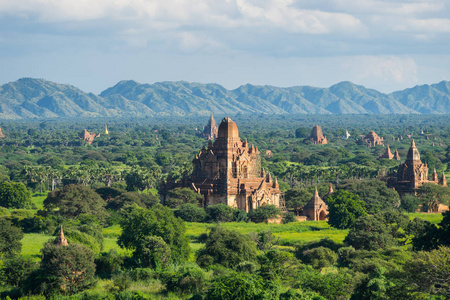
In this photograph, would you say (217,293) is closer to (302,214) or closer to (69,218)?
(69,218)

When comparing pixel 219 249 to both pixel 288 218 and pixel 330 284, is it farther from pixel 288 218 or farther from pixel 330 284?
pixel 288 218

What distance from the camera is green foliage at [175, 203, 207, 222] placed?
269 ft

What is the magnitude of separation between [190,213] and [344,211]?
1603 cm

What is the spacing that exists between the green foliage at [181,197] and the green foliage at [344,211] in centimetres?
1521

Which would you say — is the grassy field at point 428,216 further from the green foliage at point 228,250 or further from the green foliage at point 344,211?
the green foliage at point 228,250

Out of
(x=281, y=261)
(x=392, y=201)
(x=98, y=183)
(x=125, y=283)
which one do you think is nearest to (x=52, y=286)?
(x=125, y=283)

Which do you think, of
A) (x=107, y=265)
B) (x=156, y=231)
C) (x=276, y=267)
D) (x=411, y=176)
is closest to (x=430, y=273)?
(x=276, y=267)

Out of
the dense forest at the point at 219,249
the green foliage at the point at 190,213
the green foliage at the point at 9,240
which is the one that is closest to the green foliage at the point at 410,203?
the dense forest at the point at 219,249

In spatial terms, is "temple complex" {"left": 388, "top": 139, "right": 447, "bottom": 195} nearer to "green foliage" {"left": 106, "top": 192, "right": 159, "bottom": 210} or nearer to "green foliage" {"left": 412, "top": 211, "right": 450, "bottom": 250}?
"green foliage" {"left": 106, "top": 192, "right": 159, "bottom": 210}

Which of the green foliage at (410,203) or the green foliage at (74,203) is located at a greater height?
the green foliage at (74,203)

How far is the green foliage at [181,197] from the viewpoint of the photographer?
8600cm

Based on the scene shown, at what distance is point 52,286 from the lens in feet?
152

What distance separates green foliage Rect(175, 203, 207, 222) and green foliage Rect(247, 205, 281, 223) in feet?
16.8

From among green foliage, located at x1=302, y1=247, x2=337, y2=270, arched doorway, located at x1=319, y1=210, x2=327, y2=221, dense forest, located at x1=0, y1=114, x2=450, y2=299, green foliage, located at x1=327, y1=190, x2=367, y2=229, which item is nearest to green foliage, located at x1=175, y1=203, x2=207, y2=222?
dense forest, located at x1=0, y1=114, x2=450, y2=299
